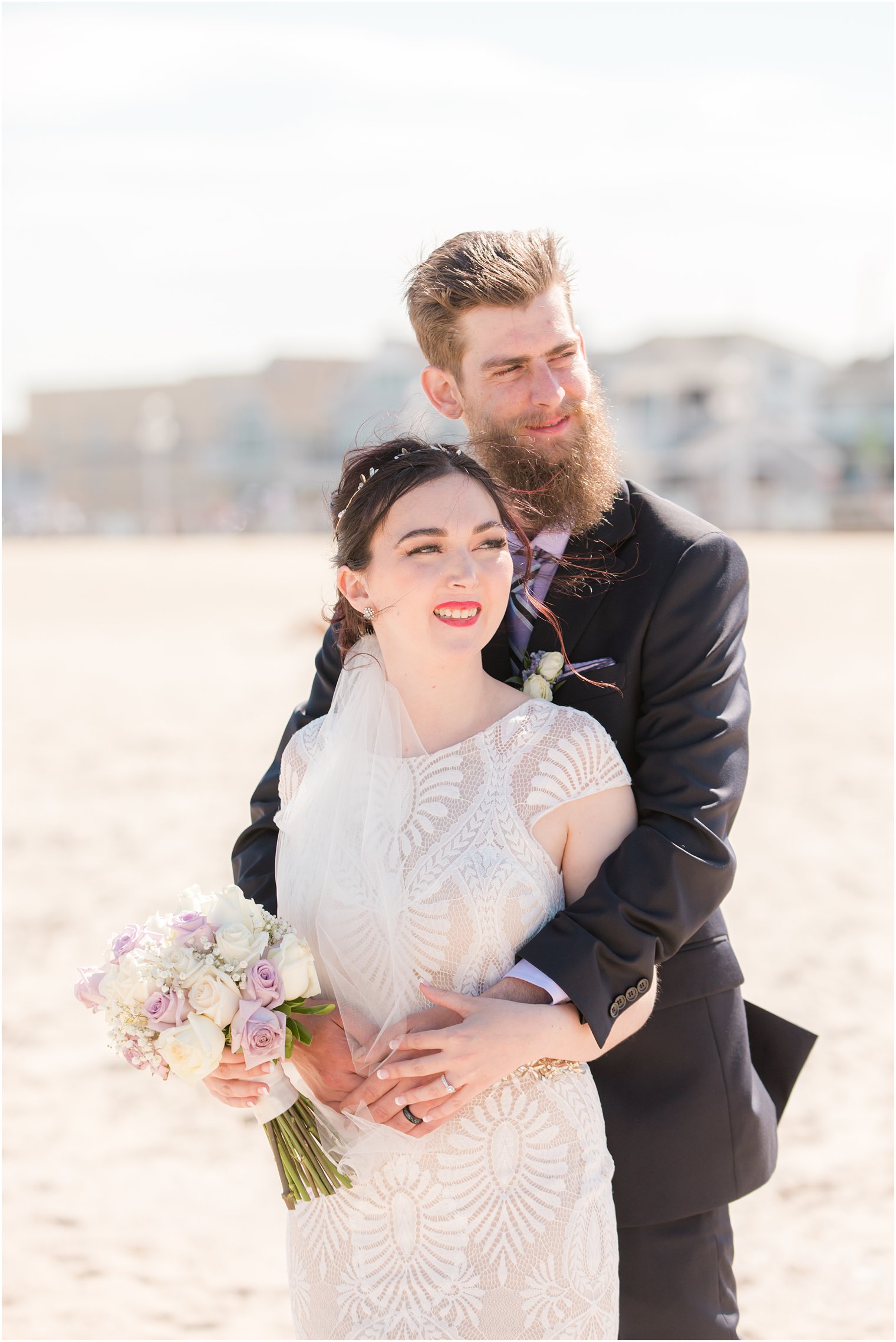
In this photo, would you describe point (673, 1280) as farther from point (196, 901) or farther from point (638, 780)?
point (196, 901)

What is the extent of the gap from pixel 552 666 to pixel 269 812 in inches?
29.5

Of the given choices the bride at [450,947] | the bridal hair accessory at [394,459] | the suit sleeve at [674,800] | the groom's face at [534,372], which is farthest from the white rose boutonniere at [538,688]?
the groom's face at [534,372]

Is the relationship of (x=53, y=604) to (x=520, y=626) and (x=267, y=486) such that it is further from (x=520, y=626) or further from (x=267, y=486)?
(x=267, y=486)

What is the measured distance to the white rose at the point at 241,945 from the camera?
240 centimetres

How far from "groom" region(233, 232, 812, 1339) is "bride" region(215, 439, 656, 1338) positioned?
8cm

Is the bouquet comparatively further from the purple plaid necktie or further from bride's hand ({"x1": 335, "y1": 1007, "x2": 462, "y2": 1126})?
the purple plaid necktie

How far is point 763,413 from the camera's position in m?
60.4

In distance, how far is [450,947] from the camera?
248 centimetres

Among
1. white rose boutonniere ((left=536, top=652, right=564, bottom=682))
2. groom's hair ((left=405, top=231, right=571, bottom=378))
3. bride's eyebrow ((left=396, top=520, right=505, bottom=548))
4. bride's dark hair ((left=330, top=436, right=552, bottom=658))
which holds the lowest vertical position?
white rose boutonniere ((left=536, top=652, right=564, bottom=682))

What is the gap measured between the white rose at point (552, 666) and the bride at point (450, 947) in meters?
0.16

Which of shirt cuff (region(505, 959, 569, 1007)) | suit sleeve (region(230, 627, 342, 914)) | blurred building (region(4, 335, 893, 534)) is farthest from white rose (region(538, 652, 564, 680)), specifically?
blurred building (region(4, 335, 893, 534))

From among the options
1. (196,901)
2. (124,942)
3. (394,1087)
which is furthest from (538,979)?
(124,942)

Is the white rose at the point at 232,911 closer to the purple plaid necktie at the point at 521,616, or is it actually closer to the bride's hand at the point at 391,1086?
the bride's hand at the point at 391,1086

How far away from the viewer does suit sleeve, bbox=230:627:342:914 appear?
118 inches
